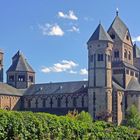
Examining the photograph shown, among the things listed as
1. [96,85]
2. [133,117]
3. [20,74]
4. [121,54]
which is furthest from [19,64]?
[133,117]

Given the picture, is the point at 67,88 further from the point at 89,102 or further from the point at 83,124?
the point at 83,124

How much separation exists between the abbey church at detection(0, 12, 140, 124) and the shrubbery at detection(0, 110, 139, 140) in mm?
49239

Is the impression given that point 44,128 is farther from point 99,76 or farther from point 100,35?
point 100,35

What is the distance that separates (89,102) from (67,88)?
11.6 meters

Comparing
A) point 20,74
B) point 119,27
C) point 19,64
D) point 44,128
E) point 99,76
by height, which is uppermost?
point 119,27

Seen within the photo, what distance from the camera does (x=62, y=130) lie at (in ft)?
126

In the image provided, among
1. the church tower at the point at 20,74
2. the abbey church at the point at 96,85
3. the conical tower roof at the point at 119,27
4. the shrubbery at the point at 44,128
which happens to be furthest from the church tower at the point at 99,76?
the shrubbery at the point at 44,128

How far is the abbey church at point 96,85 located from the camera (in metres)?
97.2

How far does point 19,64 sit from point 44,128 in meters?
84.0

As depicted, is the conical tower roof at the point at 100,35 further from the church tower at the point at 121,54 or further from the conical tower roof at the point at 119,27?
the conical tower roof at the point at 119,27

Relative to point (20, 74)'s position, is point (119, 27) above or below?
above

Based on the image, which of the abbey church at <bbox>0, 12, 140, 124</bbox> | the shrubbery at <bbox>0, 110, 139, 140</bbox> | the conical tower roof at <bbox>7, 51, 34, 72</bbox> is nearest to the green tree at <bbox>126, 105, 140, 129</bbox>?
the abbey church at <bbox>0, 12, 140, 124</bbox>

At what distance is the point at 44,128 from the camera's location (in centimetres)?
3578

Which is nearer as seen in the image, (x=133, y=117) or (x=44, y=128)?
(x=44, y=128)
